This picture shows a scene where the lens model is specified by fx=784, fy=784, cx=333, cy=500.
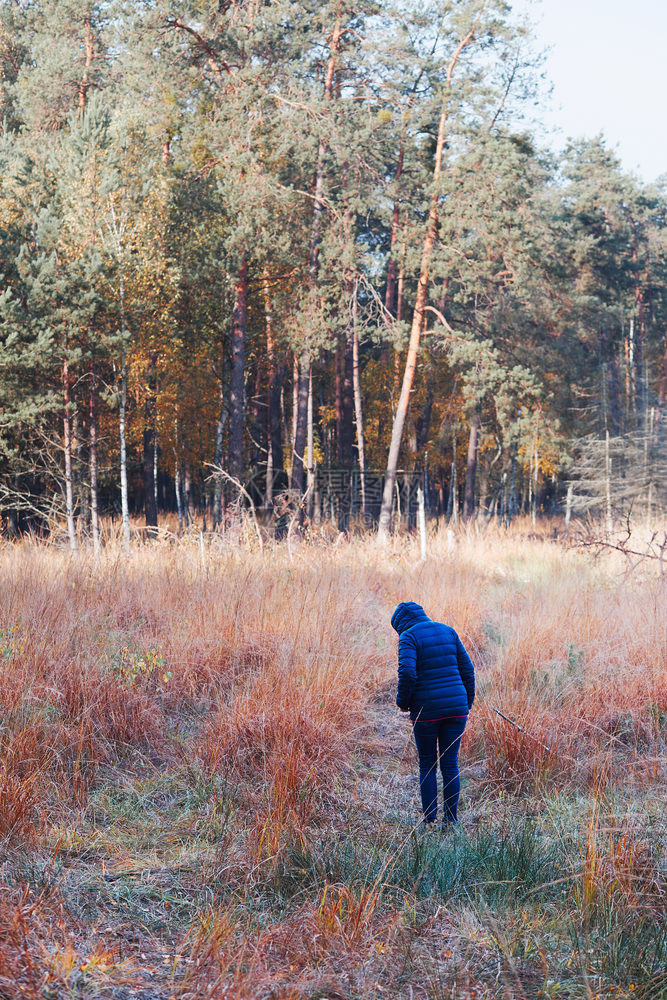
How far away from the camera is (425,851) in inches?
161

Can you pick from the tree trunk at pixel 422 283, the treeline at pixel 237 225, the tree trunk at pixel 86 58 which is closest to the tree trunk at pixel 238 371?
the treeline at pixel 237 225

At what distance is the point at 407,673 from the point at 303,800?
3.23 feet

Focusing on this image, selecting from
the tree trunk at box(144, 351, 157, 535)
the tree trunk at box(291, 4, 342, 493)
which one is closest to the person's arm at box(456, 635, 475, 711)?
the tree trunk at box(291, 4, 342, 493)

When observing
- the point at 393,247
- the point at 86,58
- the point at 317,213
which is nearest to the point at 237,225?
the point at 317,213

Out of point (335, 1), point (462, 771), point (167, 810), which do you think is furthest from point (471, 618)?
point (335, 1)

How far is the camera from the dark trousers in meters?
4.81

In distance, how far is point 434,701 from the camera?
4.81 metres

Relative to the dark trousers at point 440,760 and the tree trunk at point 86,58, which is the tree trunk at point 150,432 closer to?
the tree trunk at point 86,58

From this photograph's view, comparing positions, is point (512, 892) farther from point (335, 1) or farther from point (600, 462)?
point (600, 462)

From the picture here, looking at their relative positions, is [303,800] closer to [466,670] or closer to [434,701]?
[434,701]

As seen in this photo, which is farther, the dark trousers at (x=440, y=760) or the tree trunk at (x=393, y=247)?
the tree trunk at (x=393, y=247)

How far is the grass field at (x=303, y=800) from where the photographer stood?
316cm

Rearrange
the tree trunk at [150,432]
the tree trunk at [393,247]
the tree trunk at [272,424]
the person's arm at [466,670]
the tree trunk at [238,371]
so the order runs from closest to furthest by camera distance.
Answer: the person's arm at [466,670] → the tree trunk at [238,371] → the tree trunk at [150,432] → the tree trunk at [393,247] → the tree trunk at [272,424]

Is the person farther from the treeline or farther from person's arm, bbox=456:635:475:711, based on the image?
the treeline
